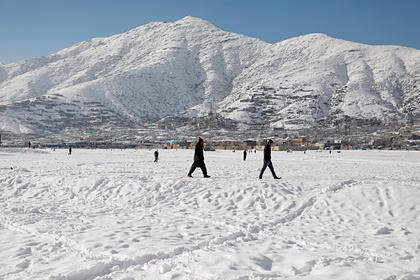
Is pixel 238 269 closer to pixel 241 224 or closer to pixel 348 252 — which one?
pixel 348 252

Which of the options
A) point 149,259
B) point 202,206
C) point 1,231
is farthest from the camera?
point 202,206

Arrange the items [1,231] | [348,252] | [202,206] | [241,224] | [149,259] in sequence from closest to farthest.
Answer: [149,259] < [348,252] < [1,231] < [241,224] < [202,206]

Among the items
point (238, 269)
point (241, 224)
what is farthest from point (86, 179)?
point (238, 269)

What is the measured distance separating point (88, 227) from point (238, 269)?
4.98 m

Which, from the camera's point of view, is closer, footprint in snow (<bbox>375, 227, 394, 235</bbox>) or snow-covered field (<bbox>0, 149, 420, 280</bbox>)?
snow-covered field (<bbox>0, 149, 420, 280</bbox>)

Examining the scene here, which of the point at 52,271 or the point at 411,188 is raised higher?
the point at 411,188

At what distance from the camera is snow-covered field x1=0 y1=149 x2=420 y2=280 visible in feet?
26.0

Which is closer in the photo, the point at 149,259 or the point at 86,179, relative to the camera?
the point at 149,259

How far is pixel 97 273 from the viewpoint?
772 cm

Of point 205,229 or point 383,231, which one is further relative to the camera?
point 383,231

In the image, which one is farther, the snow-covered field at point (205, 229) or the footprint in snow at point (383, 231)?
the footprint in snow at point (383, 231)

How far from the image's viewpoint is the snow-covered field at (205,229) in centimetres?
792

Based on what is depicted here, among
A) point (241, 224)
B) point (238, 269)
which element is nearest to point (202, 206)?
point (241, 224)

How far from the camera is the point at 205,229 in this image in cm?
1112
